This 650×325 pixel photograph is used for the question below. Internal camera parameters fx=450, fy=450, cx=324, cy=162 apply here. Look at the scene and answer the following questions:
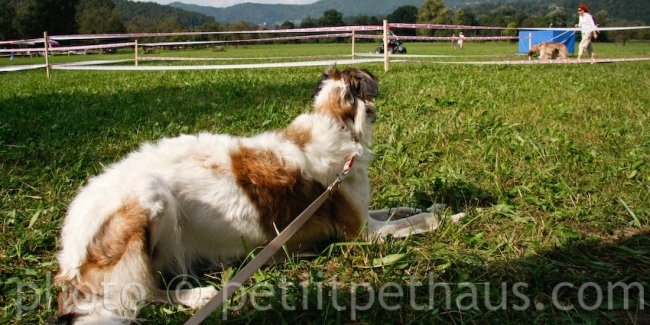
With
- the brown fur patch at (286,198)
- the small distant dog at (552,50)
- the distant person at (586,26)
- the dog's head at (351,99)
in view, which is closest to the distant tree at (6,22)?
the small distant dog at (552,50)

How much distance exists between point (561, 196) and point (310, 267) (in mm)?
2326

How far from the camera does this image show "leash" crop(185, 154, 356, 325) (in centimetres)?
196

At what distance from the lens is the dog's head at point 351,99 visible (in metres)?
3.29

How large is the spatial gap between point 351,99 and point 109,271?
1.94m

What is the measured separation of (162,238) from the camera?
8.33 ft

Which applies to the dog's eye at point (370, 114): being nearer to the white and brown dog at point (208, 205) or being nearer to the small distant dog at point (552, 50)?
the white and brown dog at point (208, 205)

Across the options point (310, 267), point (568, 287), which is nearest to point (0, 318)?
point (310, 267)

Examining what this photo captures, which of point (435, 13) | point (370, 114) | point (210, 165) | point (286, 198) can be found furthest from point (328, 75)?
point (435, 13)

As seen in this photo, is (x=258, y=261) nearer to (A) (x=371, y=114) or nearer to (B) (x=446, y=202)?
(A) (x=371, y=114)

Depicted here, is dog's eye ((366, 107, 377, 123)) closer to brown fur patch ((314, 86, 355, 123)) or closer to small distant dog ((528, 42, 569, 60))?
brown fur patch ((314, 86, 355, 123))

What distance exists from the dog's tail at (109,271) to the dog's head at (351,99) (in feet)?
5.00

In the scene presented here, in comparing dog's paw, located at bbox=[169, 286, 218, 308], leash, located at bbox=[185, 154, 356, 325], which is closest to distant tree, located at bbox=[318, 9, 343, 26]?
leash, located at bbox=[185, 154, 356, 325]

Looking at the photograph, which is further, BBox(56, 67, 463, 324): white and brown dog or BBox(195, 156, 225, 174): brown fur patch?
BBox(195, 156, 225, 174): brown fur patch

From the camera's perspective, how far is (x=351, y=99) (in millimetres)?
3320
